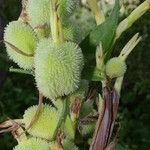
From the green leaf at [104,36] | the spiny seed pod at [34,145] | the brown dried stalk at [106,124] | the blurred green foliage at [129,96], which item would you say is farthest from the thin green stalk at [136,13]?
the blurred green foliage at [129,96]

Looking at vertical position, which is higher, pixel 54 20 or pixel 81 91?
pixel 54 20

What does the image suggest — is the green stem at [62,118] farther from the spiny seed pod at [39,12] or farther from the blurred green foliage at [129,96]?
the blurred green foliage at [129,96]

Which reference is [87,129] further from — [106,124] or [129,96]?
[129,96]

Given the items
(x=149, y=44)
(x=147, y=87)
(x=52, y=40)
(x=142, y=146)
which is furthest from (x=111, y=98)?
(x=149, y=44)

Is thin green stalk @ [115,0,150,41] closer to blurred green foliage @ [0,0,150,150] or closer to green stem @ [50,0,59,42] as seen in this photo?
green stem @ [50,0,59,42]

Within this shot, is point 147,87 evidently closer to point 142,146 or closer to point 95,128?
point 142,146

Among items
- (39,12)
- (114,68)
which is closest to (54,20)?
(39,12)

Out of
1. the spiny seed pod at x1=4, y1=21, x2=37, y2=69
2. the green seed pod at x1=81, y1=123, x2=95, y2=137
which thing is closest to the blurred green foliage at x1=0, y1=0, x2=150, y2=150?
the green seed pod at x1=81, y1=123, x2=95, y2=137

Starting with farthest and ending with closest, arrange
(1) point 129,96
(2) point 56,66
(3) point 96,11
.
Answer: (1) point 129,96, (3) point 96,11, (2) point 56,66
